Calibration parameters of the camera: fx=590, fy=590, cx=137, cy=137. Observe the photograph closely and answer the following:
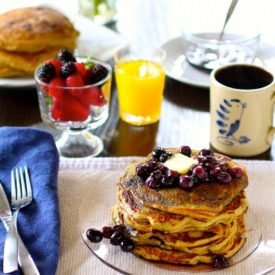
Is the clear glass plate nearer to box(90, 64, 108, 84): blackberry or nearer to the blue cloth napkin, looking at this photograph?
the blue cloth napkin

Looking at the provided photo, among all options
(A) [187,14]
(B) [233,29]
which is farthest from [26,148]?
(A) [187,14]

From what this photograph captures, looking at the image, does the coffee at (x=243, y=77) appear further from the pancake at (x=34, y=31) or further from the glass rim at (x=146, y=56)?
the pancake at (x=34, y=31)

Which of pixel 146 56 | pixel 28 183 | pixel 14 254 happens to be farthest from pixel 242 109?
pixel 14 254

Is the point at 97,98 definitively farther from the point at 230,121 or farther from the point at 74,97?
the point at 230,121

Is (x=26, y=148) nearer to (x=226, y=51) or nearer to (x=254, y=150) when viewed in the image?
(x=254, y=150)

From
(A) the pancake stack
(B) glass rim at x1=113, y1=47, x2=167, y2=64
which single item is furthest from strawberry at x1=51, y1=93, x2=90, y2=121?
(A) the pancake stack

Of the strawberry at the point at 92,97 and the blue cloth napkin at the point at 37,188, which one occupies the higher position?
the strawberry at the point at 92,97

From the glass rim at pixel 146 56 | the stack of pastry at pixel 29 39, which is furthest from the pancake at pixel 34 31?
the glass rim at pixel 146 56
